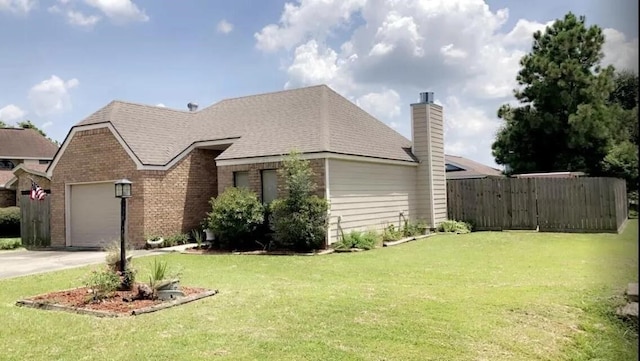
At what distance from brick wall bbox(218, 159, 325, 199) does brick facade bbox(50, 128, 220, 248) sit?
1901 millimetres

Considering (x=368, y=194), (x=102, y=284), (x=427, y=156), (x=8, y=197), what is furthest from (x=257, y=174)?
(x=8, y=197)

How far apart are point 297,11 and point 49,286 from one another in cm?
818

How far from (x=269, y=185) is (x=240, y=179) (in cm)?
125

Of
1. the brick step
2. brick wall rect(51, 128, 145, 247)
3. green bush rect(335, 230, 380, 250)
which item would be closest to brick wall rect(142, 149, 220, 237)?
brick wall rect(51, 128, 145, 247)

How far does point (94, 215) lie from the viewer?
1825 cm

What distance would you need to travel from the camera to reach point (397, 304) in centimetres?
718

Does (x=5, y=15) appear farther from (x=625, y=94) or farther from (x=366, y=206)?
(x=625, y=94)

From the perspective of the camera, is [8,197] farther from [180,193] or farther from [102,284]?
[102,284]

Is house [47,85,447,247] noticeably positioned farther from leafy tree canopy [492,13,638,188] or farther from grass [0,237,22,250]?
leafy tree canopy [492,13,638,188]

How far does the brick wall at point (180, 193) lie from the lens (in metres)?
17.0

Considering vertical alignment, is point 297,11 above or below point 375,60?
above

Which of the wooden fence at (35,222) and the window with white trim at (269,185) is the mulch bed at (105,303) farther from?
the wooden fence at (35,222)

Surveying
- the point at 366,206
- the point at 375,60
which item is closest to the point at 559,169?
the point at 366,206

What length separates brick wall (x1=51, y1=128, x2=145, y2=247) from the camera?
16844mm
